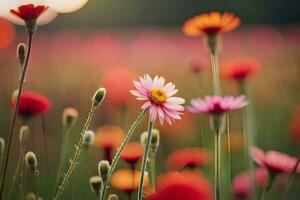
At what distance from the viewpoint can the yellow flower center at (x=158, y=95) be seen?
950 millimetres

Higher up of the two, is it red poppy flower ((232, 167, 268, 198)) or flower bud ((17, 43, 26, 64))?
flower bud ((17, 43, 26, 64))

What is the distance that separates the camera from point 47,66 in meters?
3.19

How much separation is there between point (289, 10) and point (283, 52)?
2789 millimetres

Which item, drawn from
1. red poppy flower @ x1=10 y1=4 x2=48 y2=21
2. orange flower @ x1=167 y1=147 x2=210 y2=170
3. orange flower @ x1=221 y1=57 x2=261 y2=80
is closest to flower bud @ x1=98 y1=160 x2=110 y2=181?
red poppy flower @ x1=10 y1=4 x2=48 y2=21

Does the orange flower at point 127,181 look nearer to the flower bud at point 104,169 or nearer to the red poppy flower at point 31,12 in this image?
the flower bud at point 104,169

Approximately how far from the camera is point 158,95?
0.96 metres

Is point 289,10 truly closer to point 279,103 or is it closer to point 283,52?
point 283,52

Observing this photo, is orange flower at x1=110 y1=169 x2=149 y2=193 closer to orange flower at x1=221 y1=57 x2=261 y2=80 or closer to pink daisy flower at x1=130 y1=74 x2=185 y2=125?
pink daisy flower at x1=130 y1=74 x2=185 y2=125

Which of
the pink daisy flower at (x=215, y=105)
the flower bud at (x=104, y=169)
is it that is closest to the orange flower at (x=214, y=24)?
the pink daisy flower at (x=215, y=105)

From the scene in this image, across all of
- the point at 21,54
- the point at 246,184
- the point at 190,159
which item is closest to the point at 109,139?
the point at 190,159

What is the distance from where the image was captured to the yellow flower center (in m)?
0.95

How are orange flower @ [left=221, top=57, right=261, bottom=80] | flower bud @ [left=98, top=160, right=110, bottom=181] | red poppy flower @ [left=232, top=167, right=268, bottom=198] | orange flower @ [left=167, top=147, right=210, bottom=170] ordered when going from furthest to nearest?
orange flower @ [left=221, top=57, right=261, bottom=80]
red poppy flower @ [left=232, top=167, right=268, bottom=198]
orange flower @ [left=167, top=147, right=210, bottom=170]
flower bud @ [left=98, top=160, right=110, bottom=181]

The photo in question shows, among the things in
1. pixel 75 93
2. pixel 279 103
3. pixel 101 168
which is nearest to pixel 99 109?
pixel 75 93

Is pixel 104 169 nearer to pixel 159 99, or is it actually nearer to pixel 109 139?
pixel 159 99
